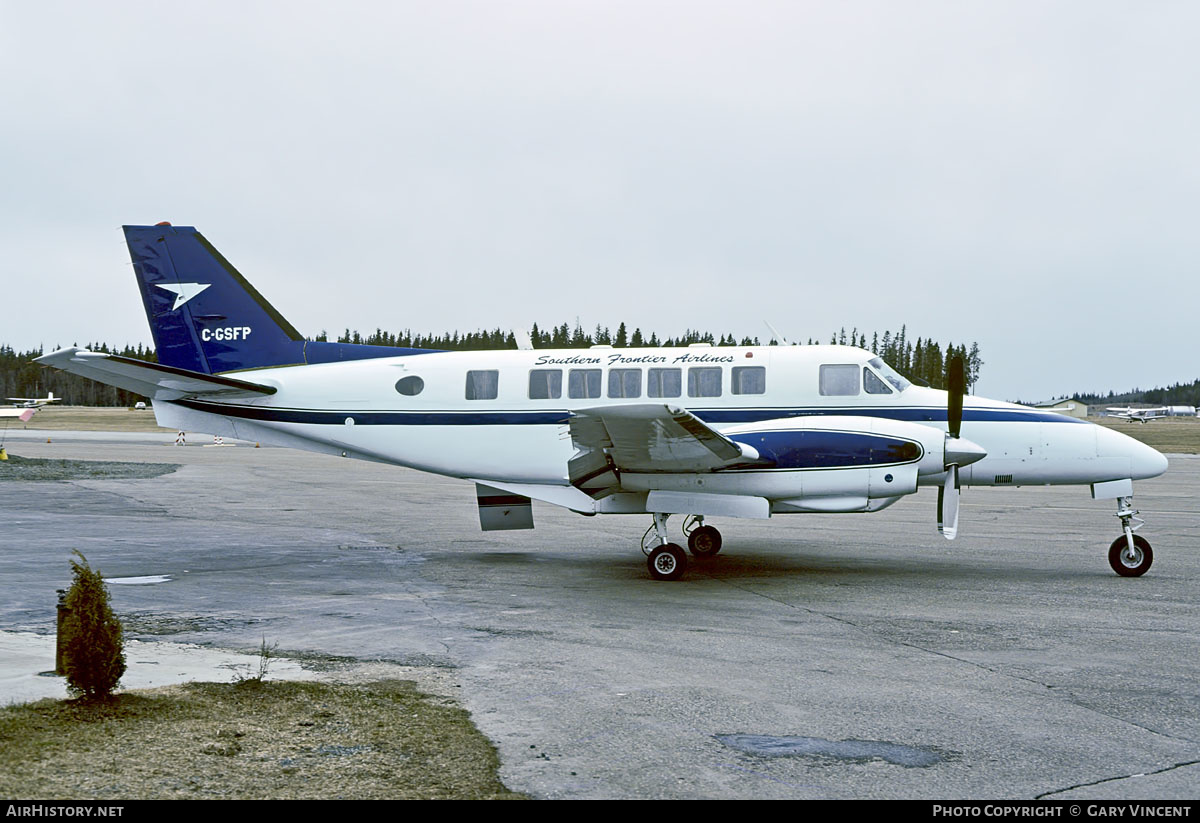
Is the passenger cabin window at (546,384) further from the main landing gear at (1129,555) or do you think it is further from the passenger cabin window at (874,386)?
the main landing gear at (1129,555)

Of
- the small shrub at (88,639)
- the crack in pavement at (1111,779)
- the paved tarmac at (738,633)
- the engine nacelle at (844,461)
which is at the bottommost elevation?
the paved tarmac at (738,633)

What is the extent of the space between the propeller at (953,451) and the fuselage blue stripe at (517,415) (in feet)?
1.82

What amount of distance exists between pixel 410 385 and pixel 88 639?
29.3 ft

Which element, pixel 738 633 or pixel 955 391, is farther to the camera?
pixel 955 391

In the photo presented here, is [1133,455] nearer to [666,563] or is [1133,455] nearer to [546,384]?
[666,563]

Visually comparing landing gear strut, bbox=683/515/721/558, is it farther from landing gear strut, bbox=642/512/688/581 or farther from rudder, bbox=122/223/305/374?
rudder, bbox=122/223/305/374

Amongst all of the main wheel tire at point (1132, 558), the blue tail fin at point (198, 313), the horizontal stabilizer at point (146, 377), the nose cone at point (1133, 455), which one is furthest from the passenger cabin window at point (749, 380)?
the horizontal stabilizer at point (146, 377)

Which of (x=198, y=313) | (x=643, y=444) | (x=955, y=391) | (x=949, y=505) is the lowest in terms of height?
(x=949, y=505)

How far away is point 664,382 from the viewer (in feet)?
45.8

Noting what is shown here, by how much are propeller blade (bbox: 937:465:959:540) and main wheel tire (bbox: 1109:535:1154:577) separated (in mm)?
2177

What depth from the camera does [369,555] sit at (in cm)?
1498

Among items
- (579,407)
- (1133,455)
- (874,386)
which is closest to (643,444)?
(579,407)

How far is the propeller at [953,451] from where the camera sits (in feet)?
40.8

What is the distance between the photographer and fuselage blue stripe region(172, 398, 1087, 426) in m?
13.4
